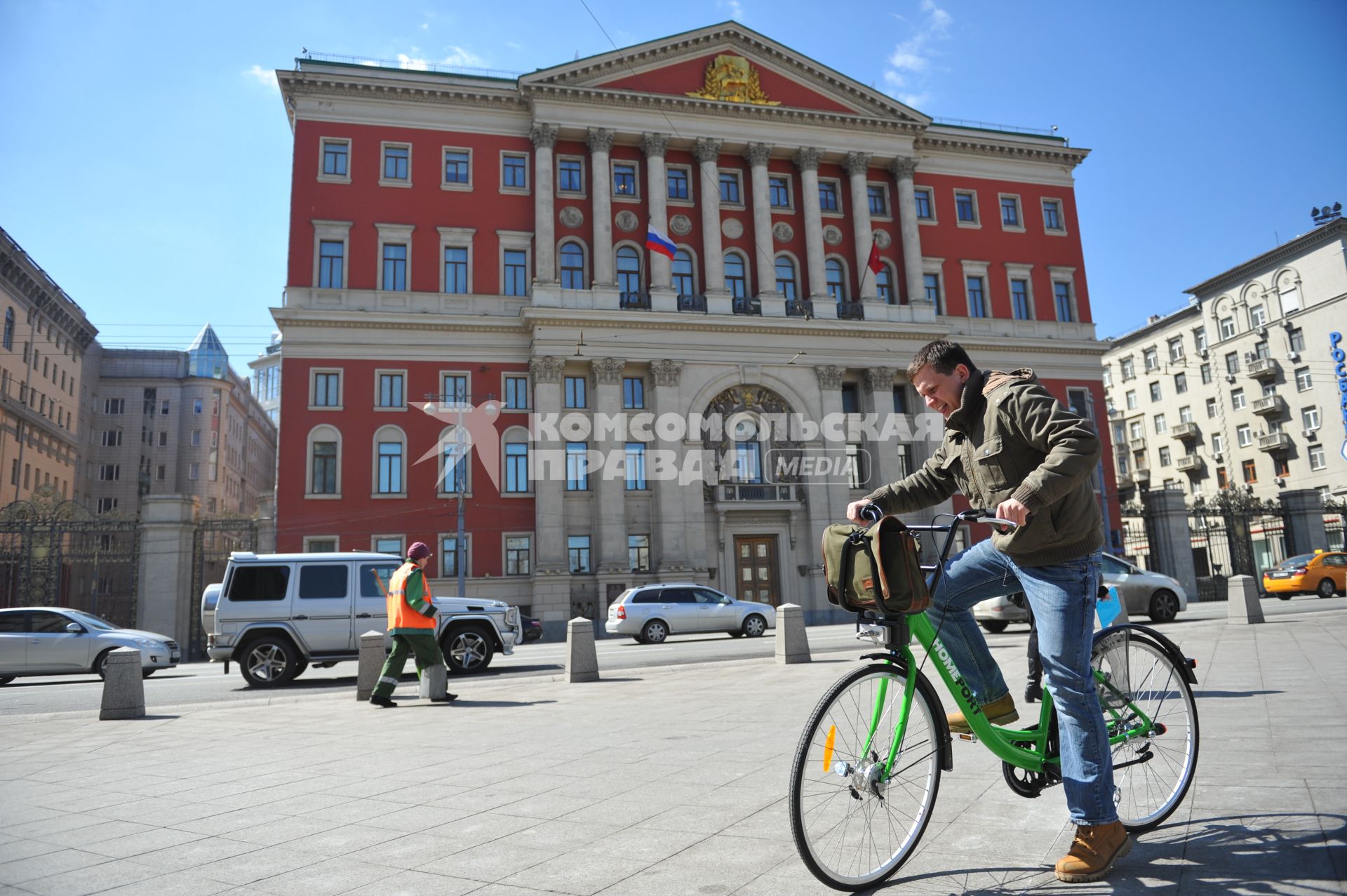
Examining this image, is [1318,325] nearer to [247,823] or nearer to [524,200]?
[524,200]

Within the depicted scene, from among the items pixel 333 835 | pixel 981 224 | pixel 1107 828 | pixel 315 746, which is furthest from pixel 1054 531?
pixel 981 224

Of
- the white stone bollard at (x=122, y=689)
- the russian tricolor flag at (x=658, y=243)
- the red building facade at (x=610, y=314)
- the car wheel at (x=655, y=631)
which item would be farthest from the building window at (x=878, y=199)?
the white stone bollard at (x=122, y=689)

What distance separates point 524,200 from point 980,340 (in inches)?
861

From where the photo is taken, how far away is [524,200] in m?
38.4

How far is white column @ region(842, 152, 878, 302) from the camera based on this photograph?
1592 inches

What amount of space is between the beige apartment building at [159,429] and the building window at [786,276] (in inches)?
2635

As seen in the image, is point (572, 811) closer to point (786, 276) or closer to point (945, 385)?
point (945, 385)

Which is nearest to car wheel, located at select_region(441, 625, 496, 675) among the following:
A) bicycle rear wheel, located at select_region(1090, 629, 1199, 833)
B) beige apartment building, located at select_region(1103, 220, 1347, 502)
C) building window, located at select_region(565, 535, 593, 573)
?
bicycle rear wheel, located at select_region(1090, 629, 1199, 833)

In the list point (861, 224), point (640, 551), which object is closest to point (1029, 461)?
point (640, 551)

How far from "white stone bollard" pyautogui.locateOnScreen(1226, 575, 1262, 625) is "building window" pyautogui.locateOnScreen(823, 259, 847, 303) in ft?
82.7

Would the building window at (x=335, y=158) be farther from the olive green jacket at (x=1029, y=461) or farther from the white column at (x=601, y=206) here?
the olive green jacket at (x=1029, y=461)

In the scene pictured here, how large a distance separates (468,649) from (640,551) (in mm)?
20694

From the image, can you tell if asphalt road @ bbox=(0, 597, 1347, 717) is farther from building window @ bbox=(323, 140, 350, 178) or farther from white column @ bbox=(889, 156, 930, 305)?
building window @ bbox=(323, 140, 350, 178)

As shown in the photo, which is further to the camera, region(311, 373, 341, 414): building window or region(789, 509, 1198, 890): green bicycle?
region(311, 373, 341, 414): building window
